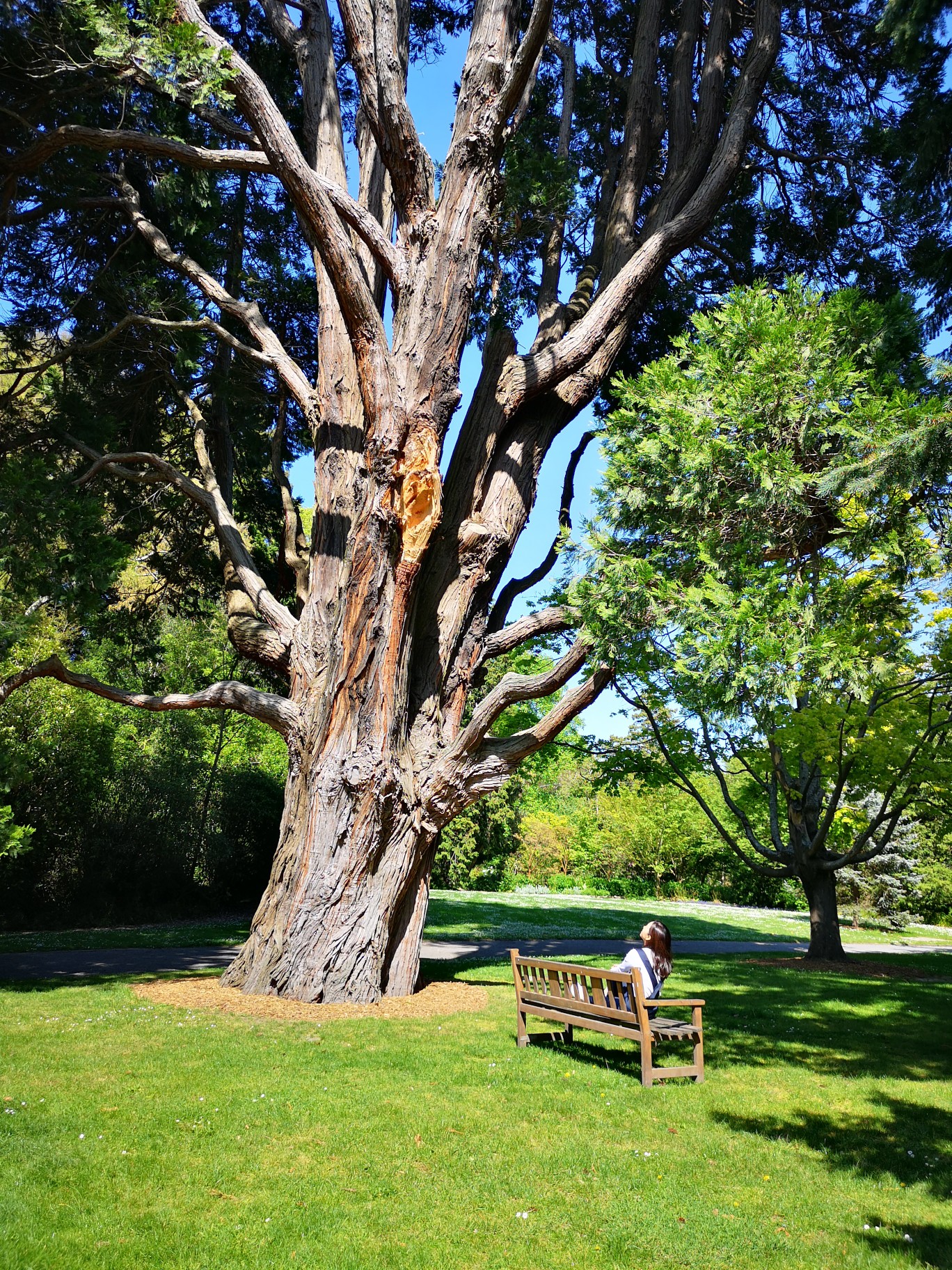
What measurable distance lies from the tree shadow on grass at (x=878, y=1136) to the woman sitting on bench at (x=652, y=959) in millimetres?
1461

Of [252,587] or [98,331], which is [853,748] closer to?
A: [252,587]

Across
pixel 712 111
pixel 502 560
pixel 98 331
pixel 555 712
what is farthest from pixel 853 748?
pixel 98 331

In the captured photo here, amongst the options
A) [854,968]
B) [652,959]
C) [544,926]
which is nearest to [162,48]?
[652,959]

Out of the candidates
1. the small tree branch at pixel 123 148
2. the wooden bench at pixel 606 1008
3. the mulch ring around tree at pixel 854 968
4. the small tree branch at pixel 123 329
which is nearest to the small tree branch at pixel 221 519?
the small tree branch at pixel 123 329

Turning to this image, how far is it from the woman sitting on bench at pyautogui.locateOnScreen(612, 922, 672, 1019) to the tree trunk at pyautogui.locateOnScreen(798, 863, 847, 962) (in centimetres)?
853

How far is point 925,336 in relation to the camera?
9.76 m

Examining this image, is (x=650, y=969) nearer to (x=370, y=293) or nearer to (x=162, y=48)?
(x=370, y=293)

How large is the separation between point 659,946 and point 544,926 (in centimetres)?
1372

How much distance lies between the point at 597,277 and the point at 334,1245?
12.3 meters

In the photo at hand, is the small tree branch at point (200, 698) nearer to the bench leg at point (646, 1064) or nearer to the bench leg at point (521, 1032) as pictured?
the bench leg at point (521, 1032)

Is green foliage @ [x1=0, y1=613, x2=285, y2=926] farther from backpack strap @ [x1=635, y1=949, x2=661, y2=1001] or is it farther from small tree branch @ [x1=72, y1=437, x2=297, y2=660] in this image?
backpack strap @ [x1=635, y1=949, x2=661, y2=1001]

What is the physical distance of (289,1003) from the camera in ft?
25.8

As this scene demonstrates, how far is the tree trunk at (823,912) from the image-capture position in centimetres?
1438

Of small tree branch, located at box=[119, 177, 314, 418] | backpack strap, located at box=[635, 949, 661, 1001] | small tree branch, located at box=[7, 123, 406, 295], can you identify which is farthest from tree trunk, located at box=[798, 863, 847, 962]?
small tree branch, located at box=[7, 123, 406, 295]
